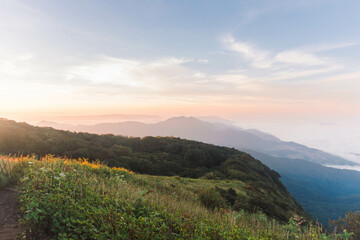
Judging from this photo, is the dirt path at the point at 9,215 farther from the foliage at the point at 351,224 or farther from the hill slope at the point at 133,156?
the hill slope at the point at 133,156

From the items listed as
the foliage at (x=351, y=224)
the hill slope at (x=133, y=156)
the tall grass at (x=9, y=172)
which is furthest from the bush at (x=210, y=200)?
the tall grass at (x=9, y=172)

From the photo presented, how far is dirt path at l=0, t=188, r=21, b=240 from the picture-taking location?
16.4 feet

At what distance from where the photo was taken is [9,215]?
581 centimetres

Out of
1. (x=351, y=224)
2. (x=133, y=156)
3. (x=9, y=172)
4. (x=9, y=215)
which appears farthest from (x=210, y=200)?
(x=133, y=156)

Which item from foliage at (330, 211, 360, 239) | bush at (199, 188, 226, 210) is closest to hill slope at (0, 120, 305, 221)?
bush at (199, 188, 226, 210)

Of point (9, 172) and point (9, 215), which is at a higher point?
point (9, 172)

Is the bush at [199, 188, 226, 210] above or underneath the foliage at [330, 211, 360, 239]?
underneath

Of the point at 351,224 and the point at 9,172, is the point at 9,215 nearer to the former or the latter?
the point at 9,172

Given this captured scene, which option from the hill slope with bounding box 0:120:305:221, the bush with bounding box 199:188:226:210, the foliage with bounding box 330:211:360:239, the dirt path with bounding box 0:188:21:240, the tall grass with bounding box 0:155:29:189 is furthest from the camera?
the hill slope with bounding box 0:120:305:221

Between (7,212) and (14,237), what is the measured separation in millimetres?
1588

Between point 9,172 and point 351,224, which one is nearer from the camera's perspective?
point 9,172

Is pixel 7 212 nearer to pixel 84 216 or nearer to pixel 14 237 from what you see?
pixel 14 237

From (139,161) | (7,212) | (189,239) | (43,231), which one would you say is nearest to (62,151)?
(139,161)

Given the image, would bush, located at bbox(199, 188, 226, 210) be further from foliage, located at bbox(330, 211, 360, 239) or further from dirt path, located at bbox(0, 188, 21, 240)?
dirt path, located at bbox(0, 188, 21, 240)
